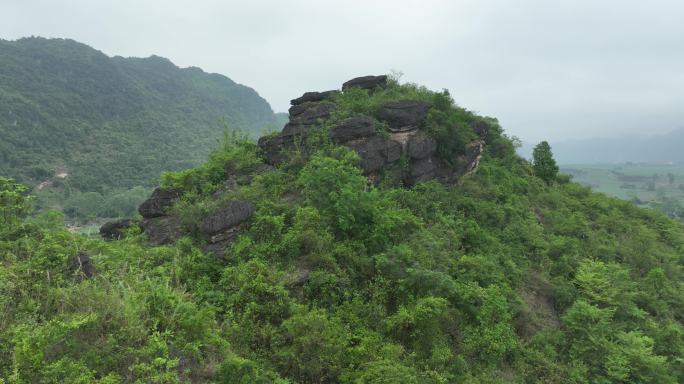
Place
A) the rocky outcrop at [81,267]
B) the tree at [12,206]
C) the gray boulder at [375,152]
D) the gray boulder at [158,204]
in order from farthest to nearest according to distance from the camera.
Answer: the gray boulder at [375,152]
the gray boulder at [158,204]
the tree at [12,206]
the rocky outcrop at [81,267]

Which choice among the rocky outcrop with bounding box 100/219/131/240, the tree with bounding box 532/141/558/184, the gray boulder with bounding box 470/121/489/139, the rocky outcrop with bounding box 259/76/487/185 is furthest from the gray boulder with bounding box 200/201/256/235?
the tree with bounding box 532/141/558/184

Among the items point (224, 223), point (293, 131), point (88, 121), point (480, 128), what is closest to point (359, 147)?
point (293, 131)

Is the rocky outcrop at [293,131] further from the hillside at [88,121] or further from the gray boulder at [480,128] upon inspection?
the hillside at [88,121]

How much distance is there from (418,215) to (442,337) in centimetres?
710

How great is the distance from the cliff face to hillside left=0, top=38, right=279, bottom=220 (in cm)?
5995

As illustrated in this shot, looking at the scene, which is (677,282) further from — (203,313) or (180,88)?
(180,88)

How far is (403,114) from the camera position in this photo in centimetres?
2047

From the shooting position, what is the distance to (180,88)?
156125mm

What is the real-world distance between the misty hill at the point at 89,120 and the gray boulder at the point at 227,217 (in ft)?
174

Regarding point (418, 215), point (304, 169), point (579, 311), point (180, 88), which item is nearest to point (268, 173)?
point (304, 169)

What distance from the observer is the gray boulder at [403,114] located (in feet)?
66.9

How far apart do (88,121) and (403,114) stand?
10326cm

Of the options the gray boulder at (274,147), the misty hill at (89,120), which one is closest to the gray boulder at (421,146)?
the gray boulder at (274,147)

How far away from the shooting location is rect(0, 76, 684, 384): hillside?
7391mm
